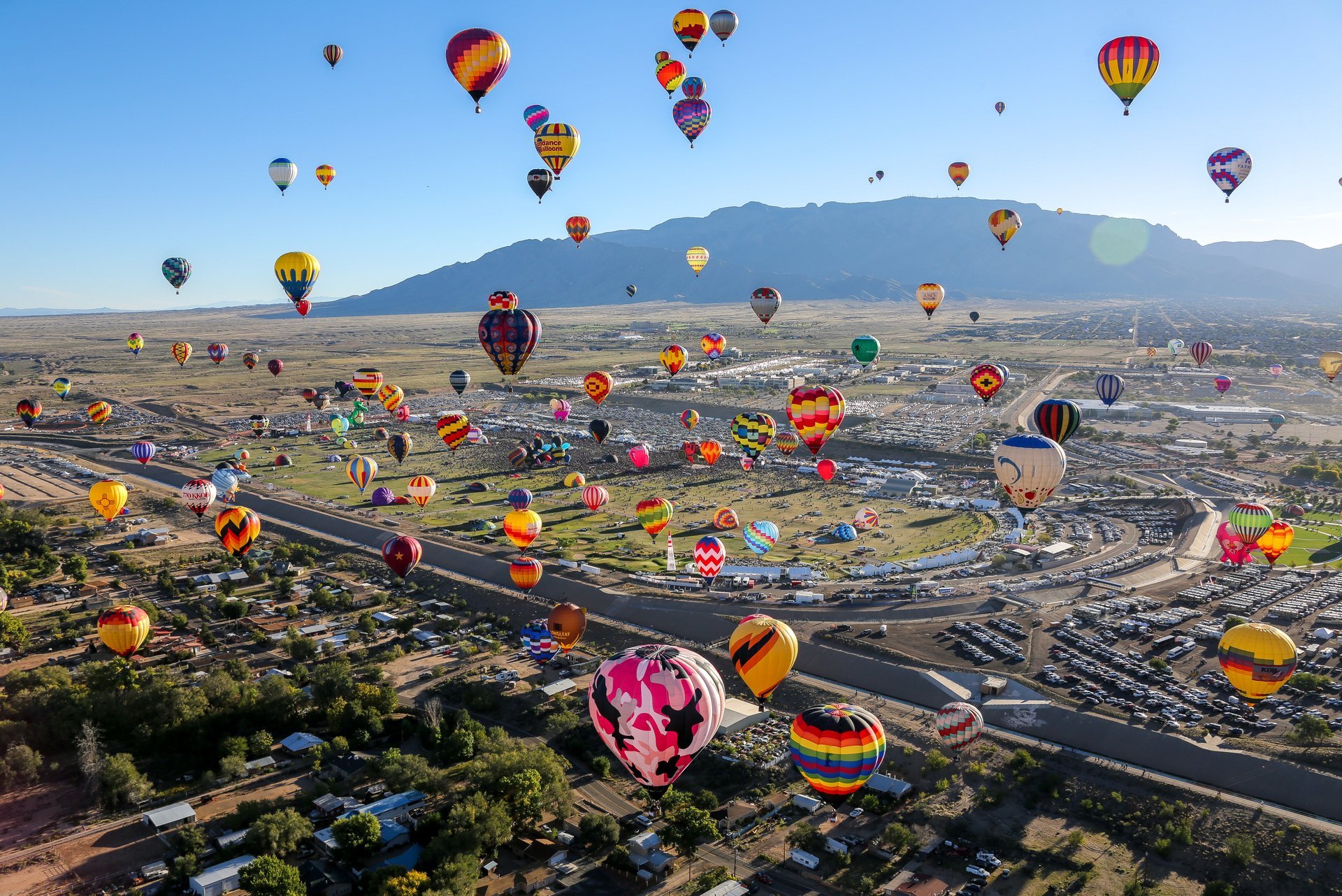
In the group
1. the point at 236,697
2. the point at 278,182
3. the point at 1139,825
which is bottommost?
the point at 1139,825

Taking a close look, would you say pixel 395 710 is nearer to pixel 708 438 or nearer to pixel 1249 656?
pixel 1249 656

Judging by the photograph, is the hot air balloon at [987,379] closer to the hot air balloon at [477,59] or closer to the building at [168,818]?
the hot air balloon at [477,59]

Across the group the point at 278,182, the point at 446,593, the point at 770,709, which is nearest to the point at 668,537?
the point at 446,593

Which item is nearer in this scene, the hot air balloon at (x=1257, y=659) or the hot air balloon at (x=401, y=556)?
the hot air balloon at (x=1257, y=659)

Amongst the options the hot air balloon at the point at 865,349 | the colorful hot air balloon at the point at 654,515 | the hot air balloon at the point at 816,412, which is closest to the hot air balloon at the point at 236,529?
the colorful hot air balloon at the point at 654,515

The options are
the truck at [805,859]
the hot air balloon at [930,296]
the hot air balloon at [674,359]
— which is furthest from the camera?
the hot air balloon at [930,296]

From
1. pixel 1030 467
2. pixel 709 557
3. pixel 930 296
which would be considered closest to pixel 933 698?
pixel 1030 467
